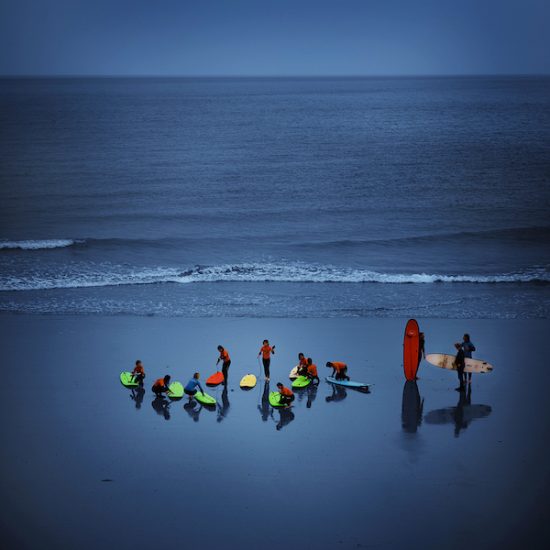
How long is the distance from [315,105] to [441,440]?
120175 millimetres

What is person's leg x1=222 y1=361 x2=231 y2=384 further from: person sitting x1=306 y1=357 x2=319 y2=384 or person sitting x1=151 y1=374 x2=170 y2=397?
person sitting x1=306 y1=357 x2=319 y2=384

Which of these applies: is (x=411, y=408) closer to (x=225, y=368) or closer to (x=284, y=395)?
(x=284, y=395)

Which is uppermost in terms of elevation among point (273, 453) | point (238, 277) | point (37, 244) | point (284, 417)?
point (37, 244)

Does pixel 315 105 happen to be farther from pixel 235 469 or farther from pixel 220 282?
pixel 235 469

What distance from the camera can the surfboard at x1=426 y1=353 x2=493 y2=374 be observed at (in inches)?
659

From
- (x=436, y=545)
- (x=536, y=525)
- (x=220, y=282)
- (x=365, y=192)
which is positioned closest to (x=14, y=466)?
(x=436, y=545)

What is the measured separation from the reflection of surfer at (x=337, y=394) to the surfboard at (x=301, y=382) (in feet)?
2.13

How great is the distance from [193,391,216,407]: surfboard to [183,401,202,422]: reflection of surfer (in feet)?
0.49

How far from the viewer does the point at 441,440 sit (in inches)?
551

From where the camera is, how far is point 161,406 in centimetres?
1588

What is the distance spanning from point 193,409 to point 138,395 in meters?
1.61

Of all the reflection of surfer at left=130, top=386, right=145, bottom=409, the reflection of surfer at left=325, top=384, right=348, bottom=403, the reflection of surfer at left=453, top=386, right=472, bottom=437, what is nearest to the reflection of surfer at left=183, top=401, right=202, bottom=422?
the reflection of surfer at left=130, top=386, right=145, bottom=409

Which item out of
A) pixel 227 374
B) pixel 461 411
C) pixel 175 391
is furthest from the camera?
pixel 227 374

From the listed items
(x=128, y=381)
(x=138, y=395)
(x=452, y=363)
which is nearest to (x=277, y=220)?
(x=452, y=363)
